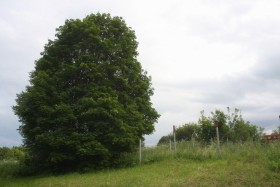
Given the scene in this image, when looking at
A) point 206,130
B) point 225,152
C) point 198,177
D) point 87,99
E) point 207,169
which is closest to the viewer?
point 198,177

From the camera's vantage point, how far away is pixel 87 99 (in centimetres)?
2038

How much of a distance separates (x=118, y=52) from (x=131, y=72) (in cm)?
165

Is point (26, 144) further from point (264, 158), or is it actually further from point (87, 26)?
point (264, 158)

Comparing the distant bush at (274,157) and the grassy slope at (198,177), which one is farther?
the distant bush at (274,157)

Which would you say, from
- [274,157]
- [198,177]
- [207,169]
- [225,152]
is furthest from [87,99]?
[274,157]

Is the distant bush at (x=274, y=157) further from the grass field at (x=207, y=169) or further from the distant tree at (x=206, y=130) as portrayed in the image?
the distant tree at (x=206, y=130)

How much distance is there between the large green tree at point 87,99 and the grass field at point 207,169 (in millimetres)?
2887

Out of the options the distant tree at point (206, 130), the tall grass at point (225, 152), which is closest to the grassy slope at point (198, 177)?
the tall grass at point (225, 152)

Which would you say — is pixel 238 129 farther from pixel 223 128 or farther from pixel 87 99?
pixel 87 99

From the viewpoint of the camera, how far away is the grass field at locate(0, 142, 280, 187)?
41.0ft

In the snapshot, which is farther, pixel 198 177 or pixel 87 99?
pixel 87 99

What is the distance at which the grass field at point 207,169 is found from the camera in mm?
12508

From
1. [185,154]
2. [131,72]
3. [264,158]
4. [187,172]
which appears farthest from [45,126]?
[264,158]

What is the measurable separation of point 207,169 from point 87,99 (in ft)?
28.7
